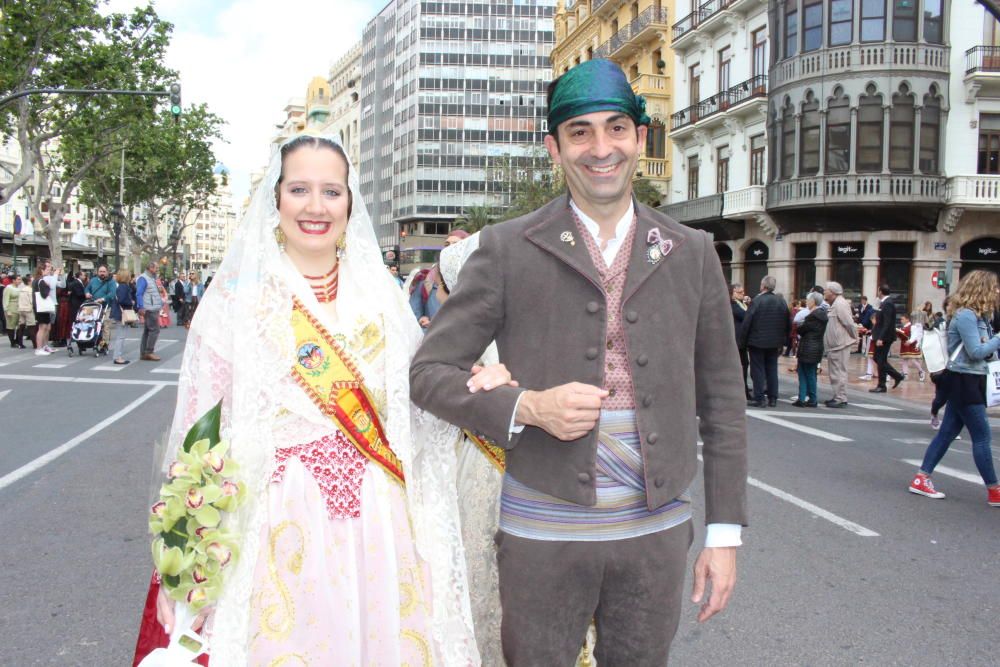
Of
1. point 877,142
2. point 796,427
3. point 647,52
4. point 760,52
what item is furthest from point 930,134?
point 796,427

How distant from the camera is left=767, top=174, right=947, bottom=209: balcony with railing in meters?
24.0

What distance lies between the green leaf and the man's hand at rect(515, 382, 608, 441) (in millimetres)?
1038

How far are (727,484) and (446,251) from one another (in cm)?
292

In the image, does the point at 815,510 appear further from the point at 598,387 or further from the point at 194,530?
the point at 194,530

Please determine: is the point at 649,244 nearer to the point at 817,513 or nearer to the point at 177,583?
the point at 177,583

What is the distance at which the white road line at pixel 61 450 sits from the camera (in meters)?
6.67

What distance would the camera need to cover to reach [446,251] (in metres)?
4.71

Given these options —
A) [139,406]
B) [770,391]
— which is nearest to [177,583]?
[139,406]

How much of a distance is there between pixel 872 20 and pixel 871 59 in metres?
1.17

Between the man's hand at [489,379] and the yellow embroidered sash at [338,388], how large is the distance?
0.75 meters

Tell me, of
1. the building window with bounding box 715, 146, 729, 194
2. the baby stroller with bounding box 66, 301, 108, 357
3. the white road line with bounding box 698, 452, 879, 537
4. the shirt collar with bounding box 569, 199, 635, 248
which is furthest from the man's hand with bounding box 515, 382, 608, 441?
the building window with bounding box 715, 146, 729, 194

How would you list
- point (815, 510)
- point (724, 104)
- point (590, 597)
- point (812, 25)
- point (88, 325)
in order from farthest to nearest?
point (724, 104) < point (812, 25) < point (88, 325) < point (815, 510) < point (590, 597)

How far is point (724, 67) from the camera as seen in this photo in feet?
98.7

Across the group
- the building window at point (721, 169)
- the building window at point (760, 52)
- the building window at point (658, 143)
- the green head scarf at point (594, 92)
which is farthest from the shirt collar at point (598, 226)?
the building window at point (658, 143)
